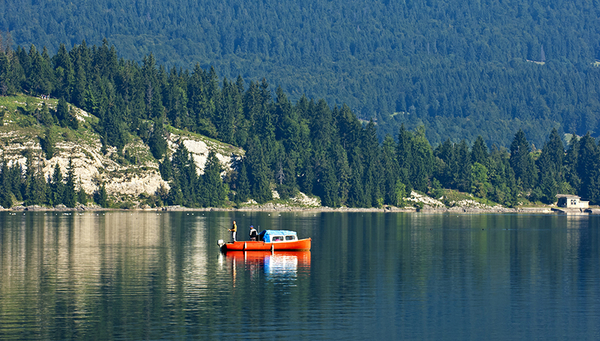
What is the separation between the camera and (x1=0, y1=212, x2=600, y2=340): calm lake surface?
57.5 metres

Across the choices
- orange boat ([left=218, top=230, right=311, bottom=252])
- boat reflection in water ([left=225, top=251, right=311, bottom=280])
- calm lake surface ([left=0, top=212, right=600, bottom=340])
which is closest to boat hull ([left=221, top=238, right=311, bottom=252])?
orange boat ([left=218, top=230, right=311, bottom=252])

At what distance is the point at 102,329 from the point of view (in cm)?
5581

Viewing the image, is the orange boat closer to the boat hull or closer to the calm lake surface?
the boat hull

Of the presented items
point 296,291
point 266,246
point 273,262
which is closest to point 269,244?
point 266,246

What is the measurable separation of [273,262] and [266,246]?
11.5m

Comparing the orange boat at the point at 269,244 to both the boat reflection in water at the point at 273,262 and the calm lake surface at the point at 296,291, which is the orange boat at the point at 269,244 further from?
the calm lake surface at the point at 296,291

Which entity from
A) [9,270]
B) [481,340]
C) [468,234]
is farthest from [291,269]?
[468,234]

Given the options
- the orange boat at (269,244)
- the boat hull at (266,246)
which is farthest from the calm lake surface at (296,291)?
the orange boat at (269,244)

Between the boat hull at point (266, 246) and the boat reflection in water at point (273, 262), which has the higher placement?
the boat hull at point (266, 246)

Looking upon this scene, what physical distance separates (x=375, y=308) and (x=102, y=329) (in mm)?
24129

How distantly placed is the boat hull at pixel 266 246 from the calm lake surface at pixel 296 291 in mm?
1677

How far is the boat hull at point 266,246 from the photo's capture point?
358 feet

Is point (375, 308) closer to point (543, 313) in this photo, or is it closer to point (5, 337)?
point (543, 313)

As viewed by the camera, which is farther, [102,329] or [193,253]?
[193,253]
